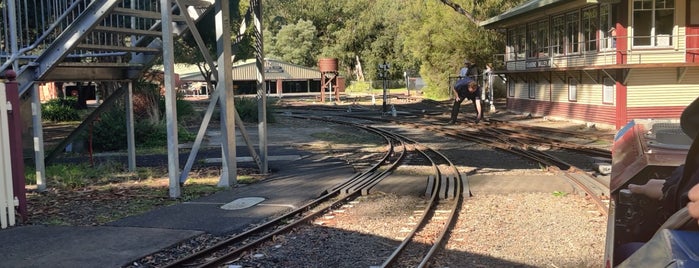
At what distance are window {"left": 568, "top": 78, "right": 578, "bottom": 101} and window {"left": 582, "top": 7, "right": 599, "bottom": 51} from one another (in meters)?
1.57

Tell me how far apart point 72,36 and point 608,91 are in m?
19.1

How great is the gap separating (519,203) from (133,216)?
5.55 meters

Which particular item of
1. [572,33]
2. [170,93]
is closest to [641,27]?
[572,33]

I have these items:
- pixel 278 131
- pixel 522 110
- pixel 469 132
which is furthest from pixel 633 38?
pixel 278 131

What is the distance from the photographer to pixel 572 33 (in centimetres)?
2611

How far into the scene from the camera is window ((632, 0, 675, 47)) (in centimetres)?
2150

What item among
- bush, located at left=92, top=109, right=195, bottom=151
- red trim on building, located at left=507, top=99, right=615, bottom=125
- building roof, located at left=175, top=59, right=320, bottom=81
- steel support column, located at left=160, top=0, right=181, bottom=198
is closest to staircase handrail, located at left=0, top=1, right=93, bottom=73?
steel support column, located at left=160, top=0, right=181, bottom=198

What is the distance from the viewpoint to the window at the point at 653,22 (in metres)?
21.5

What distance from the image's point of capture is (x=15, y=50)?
9.32 metres

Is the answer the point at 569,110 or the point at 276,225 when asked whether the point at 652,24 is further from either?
the point at 276,225

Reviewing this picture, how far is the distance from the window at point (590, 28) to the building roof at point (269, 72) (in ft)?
156

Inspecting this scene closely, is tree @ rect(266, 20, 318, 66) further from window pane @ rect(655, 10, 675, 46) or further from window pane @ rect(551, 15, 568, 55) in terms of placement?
window pane @ rect(655, 10, 675, 46)

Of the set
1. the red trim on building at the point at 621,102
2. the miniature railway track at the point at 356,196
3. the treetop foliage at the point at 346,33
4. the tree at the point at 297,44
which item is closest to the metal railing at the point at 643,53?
the red trim on building at the point at 621,102

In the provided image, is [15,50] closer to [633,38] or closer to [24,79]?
[24,79]
